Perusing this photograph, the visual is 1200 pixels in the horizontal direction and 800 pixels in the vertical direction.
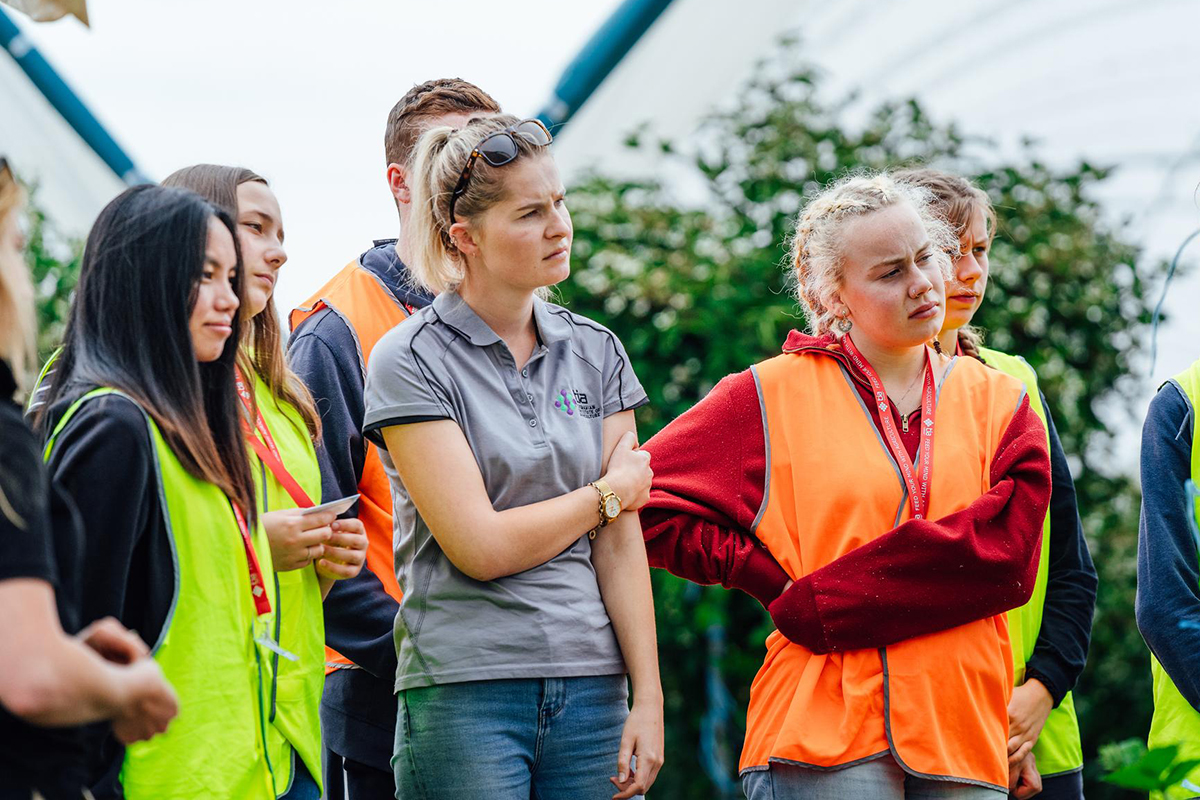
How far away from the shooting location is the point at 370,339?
2928mm

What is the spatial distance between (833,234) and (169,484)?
57.7 inches

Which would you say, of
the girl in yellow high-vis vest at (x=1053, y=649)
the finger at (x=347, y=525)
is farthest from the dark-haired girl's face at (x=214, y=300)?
the girl in yellow high-vis vest at (x=1053, y=649)

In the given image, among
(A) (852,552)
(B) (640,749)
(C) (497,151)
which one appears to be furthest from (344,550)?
(A) (852,552)

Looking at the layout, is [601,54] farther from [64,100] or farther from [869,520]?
[869,520]

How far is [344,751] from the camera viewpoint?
282cm

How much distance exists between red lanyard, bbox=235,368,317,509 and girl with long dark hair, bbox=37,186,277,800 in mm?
276

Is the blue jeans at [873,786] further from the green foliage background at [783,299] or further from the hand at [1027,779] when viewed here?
the green foliage background at [783,299]

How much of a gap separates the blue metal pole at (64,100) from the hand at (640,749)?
4179mm

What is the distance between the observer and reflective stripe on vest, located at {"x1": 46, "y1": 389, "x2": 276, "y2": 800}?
6.54ft

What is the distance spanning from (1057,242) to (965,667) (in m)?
3.14

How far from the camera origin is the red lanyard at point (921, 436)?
2.55 m

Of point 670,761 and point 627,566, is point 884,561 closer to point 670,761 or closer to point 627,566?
point 627,566

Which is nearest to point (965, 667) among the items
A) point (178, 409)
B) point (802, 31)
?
point (178, 409)

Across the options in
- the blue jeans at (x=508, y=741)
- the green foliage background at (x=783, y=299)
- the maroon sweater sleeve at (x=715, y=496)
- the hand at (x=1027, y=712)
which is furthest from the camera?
the green foliage background at (x=783, y=299)
